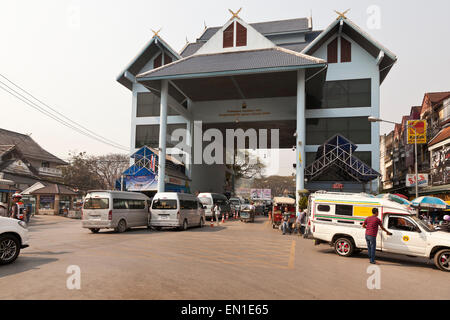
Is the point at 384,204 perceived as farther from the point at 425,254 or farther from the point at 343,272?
the point at 343,272

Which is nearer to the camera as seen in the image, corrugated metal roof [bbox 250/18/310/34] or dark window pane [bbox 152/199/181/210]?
dark window pane [bbox 152/199/181/210]

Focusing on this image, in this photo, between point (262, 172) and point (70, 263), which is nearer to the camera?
point (70, 263)

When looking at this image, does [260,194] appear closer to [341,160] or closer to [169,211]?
[341,160]

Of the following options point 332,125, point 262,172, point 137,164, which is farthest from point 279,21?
point 262,172

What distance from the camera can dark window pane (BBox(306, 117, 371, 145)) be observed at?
1211 inches

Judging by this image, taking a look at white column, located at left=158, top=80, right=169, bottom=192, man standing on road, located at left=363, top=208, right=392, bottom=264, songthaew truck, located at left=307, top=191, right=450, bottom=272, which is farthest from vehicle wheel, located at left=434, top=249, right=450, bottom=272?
white column, located at left=158, top=80, right=169, bottom=192

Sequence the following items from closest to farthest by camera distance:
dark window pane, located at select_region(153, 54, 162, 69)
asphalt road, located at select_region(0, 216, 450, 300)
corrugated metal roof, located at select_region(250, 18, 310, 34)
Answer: asphalt road, located at select_region(0, 216, 450, 300)
dark window pane, located at select_region(153, 54, 162, 69)
corrugated metal roof, located at select_region(250, 18, 310, 34)

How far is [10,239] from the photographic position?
29.6ft

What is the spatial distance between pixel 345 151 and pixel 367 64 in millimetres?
10331

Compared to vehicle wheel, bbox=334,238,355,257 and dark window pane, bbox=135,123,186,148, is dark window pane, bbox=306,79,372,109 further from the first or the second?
vehicle wheel, bbox=334,238,355,257

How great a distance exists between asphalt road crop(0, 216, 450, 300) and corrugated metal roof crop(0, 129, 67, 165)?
39.9 meters

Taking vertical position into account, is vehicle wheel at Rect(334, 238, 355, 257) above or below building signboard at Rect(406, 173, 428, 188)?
below

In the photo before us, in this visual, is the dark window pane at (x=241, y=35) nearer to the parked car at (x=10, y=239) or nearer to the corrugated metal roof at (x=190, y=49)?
the corrugated metal roof at (x=190, y=49)
